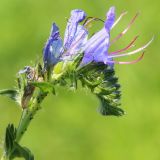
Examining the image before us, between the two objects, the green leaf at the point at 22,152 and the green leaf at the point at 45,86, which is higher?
the green leaf at the point at 45,86

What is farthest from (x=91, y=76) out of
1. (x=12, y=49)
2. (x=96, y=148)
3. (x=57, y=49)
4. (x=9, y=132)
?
(x=12, y=49)

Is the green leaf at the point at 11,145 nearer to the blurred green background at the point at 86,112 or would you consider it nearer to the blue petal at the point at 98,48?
the blue petal at the point at 98,48

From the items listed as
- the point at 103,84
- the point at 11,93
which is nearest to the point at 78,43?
the point at 103,84

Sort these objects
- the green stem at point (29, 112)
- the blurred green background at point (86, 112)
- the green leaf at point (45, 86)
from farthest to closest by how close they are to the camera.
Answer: the blurred green background at point (86, 112)
the green stem at point (29, 112)
the green leaf at point (45, 86)

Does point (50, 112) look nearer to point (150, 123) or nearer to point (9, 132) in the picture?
point (150, 123)

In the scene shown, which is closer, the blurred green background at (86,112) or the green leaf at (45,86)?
the green leaf at (45,86)

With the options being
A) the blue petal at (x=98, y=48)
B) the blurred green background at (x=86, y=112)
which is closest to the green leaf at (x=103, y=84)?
the blue petal at (x=98, y=48)

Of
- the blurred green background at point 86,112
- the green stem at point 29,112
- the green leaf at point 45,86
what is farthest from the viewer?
the blurred green background at point 86,112
